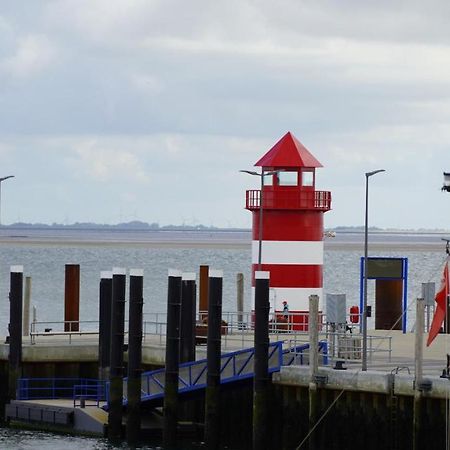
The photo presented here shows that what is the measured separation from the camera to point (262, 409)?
136 ft

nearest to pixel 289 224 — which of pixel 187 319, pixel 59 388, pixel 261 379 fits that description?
pixel 187 319

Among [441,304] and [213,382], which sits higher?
[441,304]

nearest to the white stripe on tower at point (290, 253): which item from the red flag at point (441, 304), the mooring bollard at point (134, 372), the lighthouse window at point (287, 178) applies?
the lighthouse window at point (287, 178)

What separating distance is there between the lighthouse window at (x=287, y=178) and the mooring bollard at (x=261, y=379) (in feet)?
39.2

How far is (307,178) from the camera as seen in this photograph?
53344mm

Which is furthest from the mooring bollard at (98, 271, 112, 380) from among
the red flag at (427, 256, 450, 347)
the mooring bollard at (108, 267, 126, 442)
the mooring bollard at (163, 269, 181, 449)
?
the red flag at (427, 256, 450, 347)

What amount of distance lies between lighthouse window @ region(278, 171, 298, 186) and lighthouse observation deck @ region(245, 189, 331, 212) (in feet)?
1.04

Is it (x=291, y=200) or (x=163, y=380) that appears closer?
(x=163, y=380)

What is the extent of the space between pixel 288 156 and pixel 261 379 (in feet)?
43.4

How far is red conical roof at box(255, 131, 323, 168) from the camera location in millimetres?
53250

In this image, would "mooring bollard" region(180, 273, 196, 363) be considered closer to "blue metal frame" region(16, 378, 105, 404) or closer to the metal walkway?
the metal walkway

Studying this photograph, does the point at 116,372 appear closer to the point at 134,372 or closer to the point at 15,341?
the point at 134,372

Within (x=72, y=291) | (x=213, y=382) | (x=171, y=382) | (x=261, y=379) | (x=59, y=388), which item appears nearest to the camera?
(x=261, y=379)

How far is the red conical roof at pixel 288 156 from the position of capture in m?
53.2
